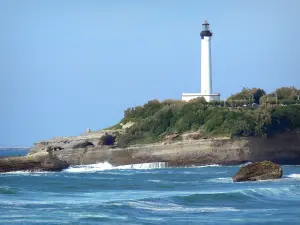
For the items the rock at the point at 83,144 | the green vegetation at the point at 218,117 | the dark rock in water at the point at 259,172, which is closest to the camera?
the dark rock in water at the point at 259,172

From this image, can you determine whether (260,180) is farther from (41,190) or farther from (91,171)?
(91,171)

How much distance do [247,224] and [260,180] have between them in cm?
1974

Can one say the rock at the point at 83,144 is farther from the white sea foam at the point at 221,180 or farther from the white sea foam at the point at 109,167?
the white sea foam at the point at 221,180

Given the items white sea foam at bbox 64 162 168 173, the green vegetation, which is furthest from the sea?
the green vegetation

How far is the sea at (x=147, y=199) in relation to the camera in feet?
121

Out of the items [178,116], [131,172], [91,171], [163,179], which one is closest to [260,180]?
[163,179]

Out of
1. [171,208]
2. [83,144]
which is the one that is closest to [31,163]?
[83,144]

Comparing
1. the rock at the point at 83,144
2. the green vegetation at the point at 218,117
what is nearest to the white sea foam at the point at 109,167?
the green vegetation at the point at 218,117

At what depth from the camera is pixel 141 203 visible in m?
42.2

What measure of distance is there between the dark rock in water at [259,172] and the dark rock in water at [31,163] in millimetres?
19208

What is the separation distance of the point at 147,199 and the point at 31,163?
26.1 m

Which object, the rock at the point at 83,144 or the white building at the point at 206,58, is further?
the white building at the point at 206,58

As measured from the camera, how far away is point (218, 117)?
257 feet

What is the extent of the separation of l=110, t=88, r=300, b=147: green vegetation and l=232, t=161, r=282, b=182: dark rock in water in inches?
789
